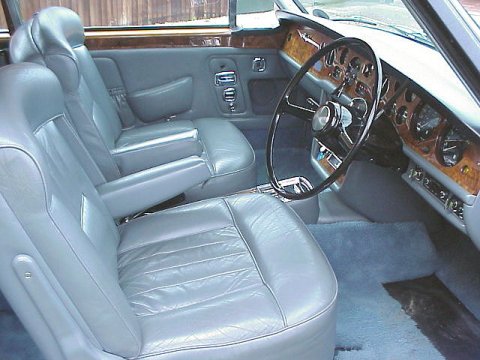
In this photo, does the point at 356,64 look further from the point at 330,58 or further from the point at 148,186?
the point at 148,186

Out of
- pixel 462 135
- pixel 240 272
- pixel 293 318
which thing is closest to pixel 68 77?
pixel 240 272

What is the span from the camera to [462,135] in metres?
1.41

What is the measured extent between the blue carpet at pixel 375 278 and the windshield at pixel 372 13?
76 cm

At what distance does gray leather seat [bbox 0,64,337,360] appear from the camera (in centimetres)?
92

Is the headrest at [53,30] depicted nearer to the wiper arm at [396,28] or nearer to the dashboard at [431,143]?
the dashboard at [431,143]

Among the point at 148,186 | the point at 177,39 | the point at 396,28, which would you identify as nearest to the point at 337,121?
the point at 148,186

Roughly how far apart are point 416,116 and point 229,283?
84cm

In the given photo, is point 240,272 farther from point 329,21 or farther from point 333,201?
point 329,21

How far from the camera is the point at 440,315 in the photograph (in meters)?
1.82

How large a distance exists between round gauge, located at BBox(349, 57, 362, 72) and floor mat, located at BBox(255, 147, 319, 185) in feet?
2.63

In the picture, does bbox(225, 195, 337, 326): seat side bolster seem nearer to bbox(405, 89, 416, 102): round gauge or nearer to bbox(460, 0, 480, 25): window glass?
bbox(405, 89, 416, 102): round gauge

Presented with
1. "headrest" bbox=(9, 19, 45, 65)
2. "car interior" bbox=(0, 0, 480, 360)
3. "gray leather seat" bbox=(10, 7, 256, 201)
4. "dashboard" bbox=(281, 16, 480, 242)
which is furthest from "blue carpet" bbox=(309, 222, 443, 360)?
"headrest" bbox=(9, 19, 45, 65)

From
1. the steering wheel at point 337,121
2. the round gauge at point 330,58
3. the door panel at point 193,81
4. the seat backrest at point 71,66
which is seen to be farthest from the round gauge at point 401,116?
the door panel at point 193,81

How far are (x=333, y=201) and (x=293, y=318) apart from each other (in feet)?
3.72
